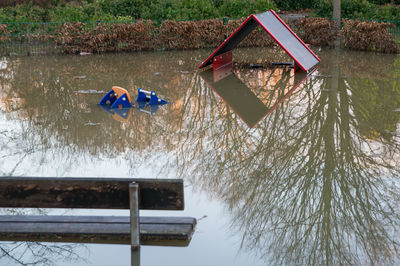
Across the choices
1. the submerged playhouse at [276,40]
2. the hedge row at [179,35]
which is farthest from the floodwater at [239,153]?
the hedge row at [179,35]

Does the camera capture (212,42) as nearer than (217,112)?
No

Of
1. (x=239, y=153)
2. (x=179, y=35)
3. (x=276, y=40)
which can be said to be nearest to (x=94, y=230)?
(x=239, y=153)

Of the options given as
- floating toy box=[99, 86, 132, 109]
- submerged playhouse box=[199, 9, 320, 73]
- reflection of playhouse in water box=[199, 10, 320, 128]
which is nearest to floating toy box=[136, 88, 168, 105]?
floating toy box=[99, 86, 132, 109]

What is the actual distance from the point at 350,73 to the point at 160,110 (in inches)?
234

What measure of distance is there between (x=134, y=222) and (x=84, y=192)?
1.52 ft

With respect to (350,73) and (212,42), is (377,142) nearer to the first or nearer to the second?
(350,73)

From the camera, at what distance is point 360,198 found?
233 inches

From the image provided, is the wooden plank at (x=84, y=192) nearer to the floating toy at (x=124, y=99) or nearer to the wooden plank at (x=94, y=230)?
the wooden plank at (x=94, y=230)

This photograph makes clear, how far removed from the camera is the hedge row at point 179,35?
59.4 feet

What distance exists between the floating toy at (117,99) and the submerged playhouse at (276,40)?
429 cm

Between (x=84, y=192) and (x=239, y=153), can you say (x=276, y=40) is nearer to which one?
(x=239, y=153)

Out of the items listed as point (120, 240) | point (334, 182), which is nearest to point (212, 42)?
point (334, 182)

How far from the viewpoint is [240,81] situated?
13.2 metres

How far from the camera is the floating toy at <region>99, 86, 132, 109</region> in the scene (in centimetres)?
1041
